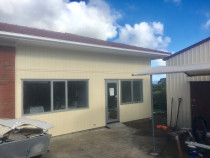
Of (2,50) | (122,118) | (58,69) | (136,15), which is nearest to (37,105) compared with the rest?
(58,69)

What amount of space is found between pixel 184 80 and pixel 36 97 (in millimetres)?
5885

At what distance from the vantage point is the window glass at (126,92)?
340 inches

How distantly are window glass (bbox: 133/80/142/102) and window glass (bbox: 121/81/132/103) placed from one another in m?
0.39

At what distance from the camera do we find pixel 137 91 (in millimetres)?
9289

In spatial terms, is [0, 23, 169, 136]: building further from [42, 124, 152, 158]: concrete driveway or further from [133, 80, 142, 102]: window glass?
[42, 124, 152, 158]: concrete driveway

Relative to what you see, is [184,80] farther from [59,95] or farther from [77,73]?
[59,95]

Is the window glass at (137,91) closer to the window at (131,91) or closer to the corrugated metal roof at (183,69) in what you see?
the window at (131,91)

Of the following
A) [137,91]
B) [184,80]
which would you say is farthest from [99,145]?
[137,91]

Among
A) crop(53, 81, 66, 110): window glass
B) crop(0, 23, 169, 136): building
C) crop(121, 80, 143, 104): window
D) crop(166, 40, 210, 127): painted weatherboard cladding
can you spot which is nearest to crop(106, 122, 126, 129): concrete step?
crop(0, 23, 169, 136): building

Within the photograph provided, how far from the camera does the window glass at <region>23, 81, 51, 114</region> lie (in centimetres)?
584

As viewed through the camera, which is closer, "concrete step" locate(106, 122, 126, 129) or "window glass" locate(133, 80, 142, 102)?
"concrete step" locate(106, 122, 126, 129)

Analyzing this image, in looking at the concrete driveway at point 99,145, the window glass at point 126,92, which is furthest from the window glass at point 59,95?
the window glass at point 126,92

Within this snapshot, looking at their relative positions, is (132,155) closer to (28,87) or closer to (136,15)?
(28,87)

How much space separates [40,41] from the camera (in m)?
5.54
